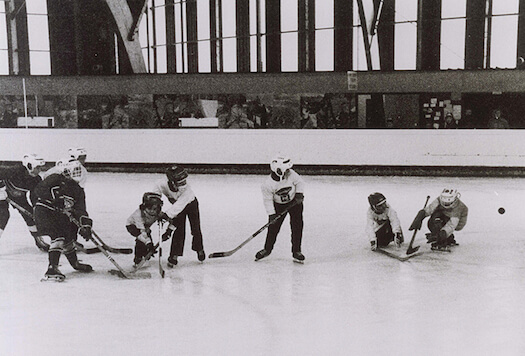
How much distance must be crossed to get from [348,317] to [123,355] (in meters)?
1.97

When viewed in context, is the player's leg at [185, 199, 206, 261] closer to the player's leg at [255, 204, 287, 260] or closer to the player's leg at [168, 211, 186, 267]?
the player's leg at [168, 211, 186, 267]

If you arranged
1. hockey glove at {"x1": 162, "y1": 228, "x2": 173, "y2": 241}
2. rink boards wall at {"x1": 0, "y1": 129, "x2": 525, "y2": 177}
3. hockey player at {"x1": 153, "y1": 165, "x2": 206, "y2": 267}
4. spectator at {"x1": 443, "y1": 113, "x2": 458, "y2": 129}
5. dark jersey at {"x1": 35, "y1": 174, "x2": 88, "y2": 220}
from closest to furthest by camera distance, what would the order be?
dark jersey at {"x1": 35, "y1": 174, "x2": 88, "y2": 220} < hockey glove at {"x1": 162, "y1": 228, "x2": 173, "y2": 241} < hockey player at {"x1": 153, "y1": 165, "x2": 206, "y2": 267} < rink boards wall at {"x1": 0, "y1": 129, "x2": 525, "y2": 177} < spectator at {"x1": 443, "y1": 113, "x2": 458, "y2": 129}

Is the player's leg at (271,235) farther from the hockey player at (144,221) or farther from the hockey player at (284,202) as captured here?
the hockey player at (144,221)

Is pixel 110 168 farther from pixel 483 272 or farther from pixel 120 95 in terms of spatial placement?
pixel 483 272

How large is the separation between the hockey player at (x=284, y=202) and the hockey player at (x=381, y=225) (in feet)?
3.36

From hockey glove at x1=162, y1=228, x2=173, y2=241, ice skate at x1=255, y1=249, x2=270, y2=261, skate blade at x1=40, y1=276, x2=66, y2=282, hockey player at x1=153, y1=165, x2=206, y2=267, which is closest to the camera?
skate blade at x1=40, y1=276, x2=66, y2=282

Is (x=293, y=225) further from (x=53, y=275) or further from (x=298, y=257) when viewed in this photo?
(x=53, y=275)

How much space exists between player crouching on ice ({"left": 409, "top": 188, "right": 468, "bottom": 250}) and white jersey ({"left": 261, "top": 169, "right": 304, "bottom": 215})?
1.66 meters

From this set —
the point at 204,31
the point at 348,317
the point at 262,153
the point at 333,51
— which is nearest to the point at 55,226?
the point at 348,317

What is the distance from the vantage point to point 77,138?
1619 centimetres

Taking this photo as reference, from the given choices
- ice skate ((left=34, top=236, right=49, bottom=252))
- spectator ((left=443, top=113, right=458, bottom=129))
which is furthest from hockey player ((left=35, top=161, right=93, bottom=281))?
spectator ((left=443, top=113, right=458, bottom=129))

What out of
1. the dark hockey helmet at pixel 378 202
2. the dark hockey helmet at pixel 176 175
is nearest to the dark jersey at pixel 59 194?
the dark hockey helmet at pixel 176 175

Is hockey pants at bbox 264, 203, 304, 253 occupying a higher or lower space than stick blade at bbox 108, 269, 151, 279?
higher

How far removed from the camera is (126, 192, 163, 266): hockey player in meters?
6.51
